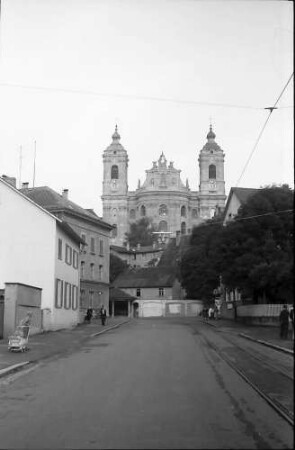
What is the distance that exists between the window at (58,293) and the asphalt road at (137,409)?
1969 cm

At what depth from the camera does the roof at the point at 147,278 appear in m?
92.8

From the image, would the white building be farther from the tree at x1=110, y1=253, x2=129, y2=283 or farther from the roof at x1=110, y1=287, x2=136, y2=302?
the tree at x1=110, y1=253, x2=129, y2=283

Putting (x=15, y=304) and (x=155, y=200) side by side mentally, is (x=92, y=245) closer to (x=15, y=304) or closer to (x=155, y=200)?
(x=15, y=304)

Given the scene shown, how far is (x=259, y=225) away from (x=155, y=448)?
2576cm

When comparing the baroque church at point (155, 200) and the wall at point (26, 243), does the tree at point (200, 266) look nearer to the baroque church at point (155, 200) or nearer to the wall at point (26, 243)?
the wall at point (26, 243)

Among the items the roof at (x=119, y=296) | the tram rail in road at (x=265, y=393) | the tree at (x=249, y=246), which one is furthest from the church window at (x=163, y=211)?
the tram rail in road at (x=265, y=393)

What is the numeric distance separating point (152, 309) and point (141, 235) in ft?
175

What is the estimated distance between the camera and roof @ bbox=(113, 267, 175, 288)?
304 ft

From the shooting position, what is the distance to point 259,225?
1209 inches

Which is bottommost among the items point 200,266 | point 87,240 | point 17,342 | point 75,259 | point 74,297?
point 17,342

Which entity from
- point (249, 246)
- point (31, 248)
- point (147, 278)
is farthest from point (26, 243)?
point (147, 278)

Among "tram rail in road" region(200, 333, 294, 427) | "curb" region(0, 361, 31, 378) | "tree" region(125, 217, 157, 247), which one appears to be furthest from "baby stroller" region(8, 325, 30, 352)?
"tree" region(125, 217, 157, 247)

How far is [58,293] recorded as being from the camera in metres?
37.3

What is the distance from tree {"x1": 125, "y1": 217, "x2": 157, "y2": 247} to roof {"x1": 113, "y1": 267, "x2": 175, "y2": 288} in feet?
128
